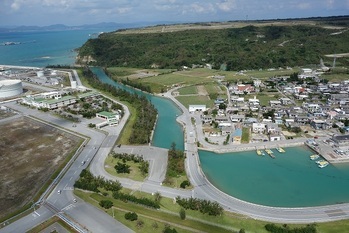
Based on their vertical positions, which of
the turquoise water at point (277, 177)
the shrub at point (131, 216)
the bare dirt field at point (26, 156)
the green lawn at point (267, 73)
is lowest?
the green lawn at point (267, 73)

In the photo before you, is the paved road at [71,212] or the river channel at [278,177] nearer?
the paved road at [71,212]

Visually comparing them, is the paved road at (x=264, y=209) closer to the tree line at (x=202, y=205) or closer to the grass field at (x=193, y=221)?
the grass field at (x=193, y=221)

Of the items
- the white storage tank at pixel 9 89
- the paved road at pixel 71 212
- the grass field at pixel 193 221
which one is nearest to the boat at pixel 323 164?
the grass field at pixel 193 221

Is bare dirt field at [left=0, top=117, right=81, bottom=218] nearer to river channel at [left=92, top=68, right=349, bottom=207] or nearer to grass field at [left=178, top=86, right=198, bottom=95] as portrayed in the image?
river channel at [left=92, top=68, right=349, bottom=207]

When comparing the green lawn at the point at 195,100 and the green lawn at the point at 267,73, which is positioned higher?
the green lawn at the point at 195,100

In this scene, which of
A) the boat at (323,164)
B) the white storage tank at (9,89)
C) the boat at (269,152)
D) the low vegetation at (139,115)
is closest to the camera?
the boat at (323,164)

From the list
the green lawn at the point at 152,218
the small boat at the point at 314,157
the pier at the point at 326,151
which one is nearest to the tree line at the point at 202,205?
the green lawn at the point at 152,218

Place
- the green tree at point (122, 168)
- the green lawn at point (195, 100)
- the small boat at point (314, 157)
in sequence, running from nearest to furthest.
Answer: the green tree at point (122, 168)
the small boat at point (314, 157)
the green lawn at point (195, 100)

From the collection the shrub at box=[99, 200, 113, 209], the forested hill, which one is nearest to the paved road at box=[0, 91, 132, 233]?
the shrub at box=[99, 200, 113, 209]
